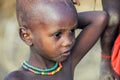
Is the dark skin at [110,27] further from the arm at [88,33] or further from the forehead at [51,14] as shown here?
the forehead at [51,14]

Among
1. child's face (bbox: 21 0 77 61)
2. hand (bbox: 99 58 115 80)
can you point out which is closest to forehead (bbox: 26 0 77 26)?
child's face (bbox: 21 0 77 61)

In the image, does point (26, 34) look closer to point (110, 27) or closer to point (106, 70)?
point (110, 27)

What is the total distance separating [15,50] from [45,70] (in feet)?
7.02

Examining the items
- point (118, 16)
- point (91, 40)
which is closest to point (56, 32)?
point (91, 40)

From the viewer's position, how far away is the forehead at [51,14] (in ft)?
4.58

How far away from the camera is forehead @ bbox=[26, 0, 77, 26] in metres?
1.40

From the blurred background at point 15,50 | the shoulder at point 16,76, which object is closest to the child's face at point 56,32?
the shoulder at point 16,76

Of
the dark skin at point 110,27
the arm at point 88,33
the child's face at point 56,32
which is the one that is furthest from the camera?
the dark skin at point 110,27

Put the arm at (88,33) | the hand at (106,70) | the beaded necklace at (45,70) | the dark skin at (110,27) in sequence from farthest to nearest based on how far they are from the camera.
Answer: the hand at (106,70) → the dark skin at (110,27) → the arm at (88,33) → the beaded necklace at (45,70)

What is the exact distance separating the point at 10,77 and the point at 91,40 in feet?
1.31

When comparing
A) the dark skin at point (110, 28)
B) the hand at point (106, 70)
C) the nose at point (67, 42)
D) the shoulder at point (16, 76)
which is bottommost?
the hand at point (106, 70)

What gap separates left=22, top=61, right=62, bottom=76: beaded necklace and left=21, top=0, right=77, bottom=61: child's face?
0.27ft

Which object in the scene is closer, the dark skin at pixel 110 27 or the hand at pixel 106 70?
the dark skin at pixel 110 27

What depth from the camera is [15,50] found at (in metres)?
3.63
